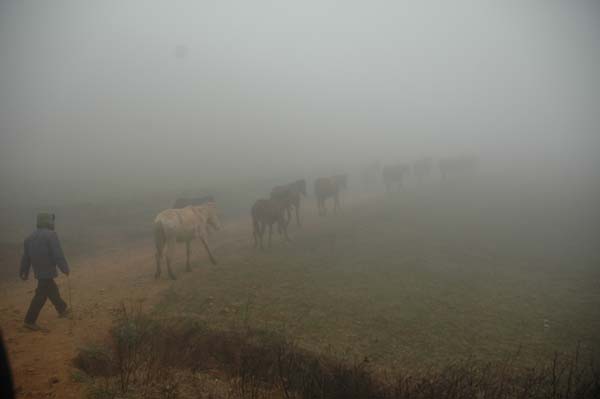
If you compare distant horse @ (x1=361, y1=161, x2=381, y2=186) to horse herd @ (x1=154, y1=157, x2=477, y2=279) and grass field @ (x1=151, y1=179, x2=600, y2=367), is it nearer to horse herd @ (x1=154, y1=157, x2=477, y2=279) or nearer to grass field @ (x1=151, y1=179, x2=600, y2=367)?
horse herd @ (x1=154, y1=157, x2=477, y2=279)

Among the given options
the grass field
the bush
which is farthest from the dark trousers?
the grass field

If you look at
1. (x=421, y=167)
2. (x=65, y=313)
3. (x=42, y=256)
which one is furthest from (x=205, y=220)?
(x=421, y=167)

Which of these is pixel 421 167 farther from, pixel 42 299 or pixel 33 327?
pixel 33 327

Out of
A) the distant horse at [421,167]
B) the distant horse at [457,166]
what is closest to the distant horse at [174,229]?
the distant horse at [421,167]

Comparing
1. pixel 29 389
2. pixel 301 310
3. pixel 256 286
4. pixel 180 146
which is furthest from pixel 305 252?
pixel 180 146

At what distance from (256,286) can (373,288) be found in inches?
139

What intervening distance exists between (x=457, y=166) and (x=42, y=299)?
34.5 meters

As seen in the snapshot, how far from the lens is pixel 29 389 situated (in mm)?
5254

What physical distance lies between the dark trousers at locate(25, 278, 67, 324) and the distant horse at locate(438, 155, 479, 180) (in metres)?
30.8

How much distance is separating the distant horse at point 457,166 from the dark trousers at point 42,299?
30826mm

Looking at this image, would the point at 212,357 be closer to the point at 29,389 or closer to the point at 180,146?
the point at 29,389

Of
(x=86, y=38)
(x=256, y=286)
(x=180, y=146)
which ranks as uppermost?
(x=86, y=38)

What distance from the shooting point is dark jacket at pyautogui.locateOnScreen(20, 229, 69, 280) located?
25.8ft

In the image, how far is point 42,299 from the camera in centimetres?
784
